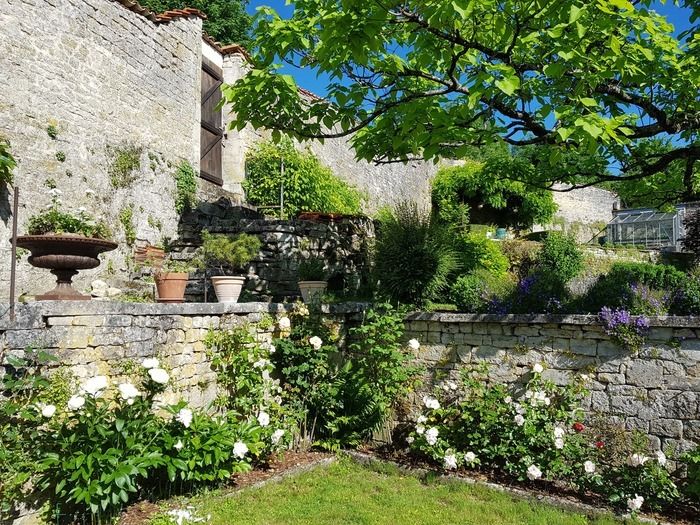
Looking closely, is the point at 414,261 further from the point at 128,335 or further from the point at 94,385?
the point at 94,385

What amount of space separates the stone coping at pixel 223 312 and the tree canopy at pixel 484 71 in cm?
158

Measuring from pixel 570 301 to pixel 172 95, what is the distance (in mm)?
7454

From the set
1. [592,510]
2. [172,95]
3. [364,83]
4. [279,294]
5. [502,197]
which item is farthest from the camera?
[502,197]

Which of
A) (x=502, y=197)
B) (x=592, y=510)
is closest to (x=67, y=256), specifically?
(x=592, y=510)

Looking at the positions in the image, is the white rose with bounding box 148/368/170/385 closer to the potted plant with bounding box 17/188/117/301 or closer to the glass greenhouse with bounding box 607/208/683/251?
the potted plant with bounding box 17/188/117/301

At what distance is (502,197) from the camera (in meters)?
17.7

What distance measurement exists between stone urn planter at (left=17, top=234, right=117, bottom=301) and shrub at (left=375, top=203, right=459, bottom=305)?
3.27 m

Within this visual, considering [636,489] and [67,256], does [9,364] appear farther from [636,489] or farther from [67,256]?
[636,489]

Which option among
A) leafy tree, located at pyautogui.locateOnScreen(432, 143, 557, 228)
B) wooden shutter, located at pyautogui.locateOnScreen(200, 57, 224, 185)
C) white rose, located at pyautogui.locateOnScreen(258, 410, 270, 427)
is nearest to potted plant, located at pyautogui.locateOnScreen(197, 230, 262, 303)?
white rose, located at pyautogui.locateOnScreen(258, 410, 270, 427)

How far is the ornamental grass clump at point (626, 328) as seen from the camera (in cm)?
484

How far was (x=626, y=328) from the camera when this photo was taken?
489cm

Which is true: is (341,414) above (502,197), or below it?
below

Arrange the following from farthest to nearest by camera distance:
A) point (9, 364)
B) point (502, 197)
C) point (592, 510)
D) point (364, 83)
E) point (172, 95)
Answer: point (502, 197) → point (172, 95) → point (364, 83) → point (592, 510) → point (9, 364)

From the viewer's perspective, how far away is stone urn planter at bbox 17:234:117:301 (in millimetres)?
4453
